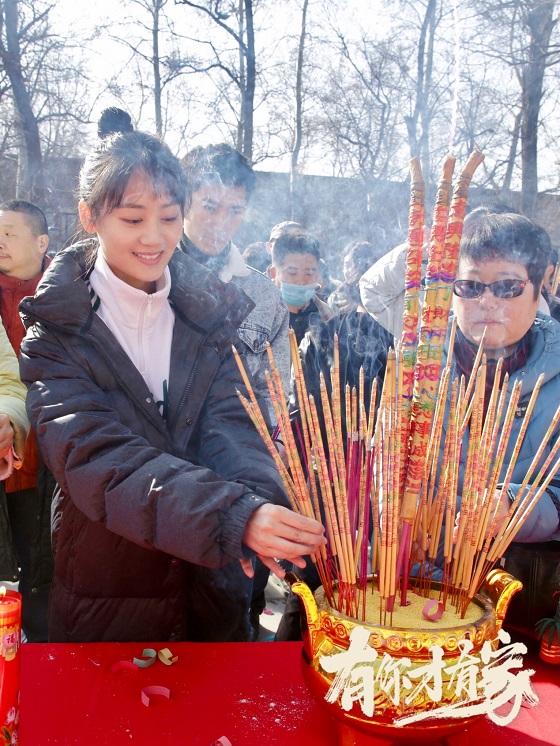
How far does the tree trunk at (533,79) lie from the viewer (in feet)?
5.49

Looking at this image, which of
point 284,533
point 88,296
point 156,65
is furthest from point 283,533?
point 156,65

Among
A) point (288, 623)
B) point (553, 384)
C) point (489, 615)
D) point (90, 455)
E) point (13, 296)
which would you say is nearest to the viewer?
point (489, 615)

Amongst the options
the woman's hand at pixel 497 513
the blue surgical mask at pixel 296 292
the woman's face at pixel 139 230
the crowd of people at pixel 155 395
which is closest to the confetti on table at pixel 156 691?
the crowd of people at pixel 155 395

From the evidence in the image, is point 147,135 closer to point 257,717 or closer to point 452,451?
point 452,451

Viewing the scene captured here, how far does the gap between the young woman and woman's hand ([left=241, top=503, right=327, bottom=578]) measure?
0.14 metres

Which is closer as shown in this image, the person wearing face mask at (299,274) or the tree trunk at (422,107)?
the tree trunk at (422,107)

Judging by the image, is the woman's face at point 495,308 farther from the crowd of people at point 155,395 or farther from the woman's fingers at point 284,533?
the woman's fingers at point 284,533

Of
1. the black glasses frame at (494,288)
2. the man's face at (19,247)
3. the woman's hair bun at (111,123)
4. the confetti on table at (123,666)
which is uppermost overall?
the woman's hair bun at (111,123)

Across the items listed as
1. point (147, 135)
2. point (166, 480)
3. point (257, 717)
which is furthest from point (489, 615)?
point (147, 135)

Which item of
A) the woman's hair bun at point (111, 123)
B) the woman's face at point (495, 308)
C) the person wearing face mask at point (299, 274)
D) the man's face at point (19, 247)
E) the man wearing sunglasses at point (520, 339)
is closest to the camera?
the man wearing sunglasses at point (520, 339)

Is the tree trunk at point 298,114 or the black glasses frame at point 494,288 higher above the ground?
the tree trunk at point 298,114

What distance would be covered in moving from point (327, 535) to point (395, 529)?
0.15 m

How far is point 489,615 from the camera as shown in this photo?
0.96 meters

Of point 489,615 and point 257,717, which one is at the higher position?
point 489,615
